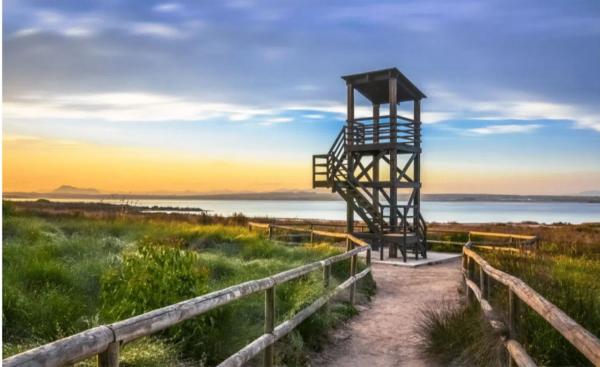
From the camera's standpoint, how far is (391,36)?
31.3 ft

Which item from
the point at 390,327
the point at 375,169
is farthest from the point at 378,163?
the point at 390,327

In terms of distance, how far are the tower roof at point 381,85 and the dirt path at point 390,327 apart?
734cm

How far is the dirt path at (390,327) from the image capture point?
6422 millimetres

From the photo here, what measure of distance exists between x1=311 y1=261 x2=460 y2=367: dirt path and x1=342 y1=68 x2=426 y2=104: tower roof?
24.1 ft

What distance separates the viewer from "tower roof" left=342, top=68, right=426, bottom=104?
59.1ft

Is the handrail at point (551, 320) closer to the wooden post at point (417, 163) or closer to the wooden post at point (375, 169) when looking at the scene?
the wooden post at point (375, 169)

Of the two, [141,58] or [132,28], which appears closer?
[132,28]

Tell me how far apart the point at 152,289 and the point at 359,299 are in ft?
17.2

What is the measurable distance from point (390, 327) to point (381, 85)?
41.1 feet

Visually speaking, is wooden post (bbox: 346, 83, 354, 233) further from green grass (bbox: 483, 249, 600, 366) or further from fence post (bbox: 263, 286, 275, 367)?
fence post (bbox: 263, 286, 275, 367)

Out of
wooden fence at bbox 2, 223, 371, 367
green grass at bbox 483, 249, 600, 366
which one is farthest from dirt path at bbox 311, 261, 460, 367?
green grass at bbox 483, 249, 600, 366

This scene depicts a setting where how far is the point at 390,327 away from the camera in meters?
8.00

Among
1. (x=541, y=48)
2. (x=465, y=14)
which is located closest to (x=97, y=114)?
(x=465, y=14)

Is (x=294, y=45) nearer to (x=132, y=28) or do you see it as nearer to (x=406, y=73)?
(x=132, y=28)
